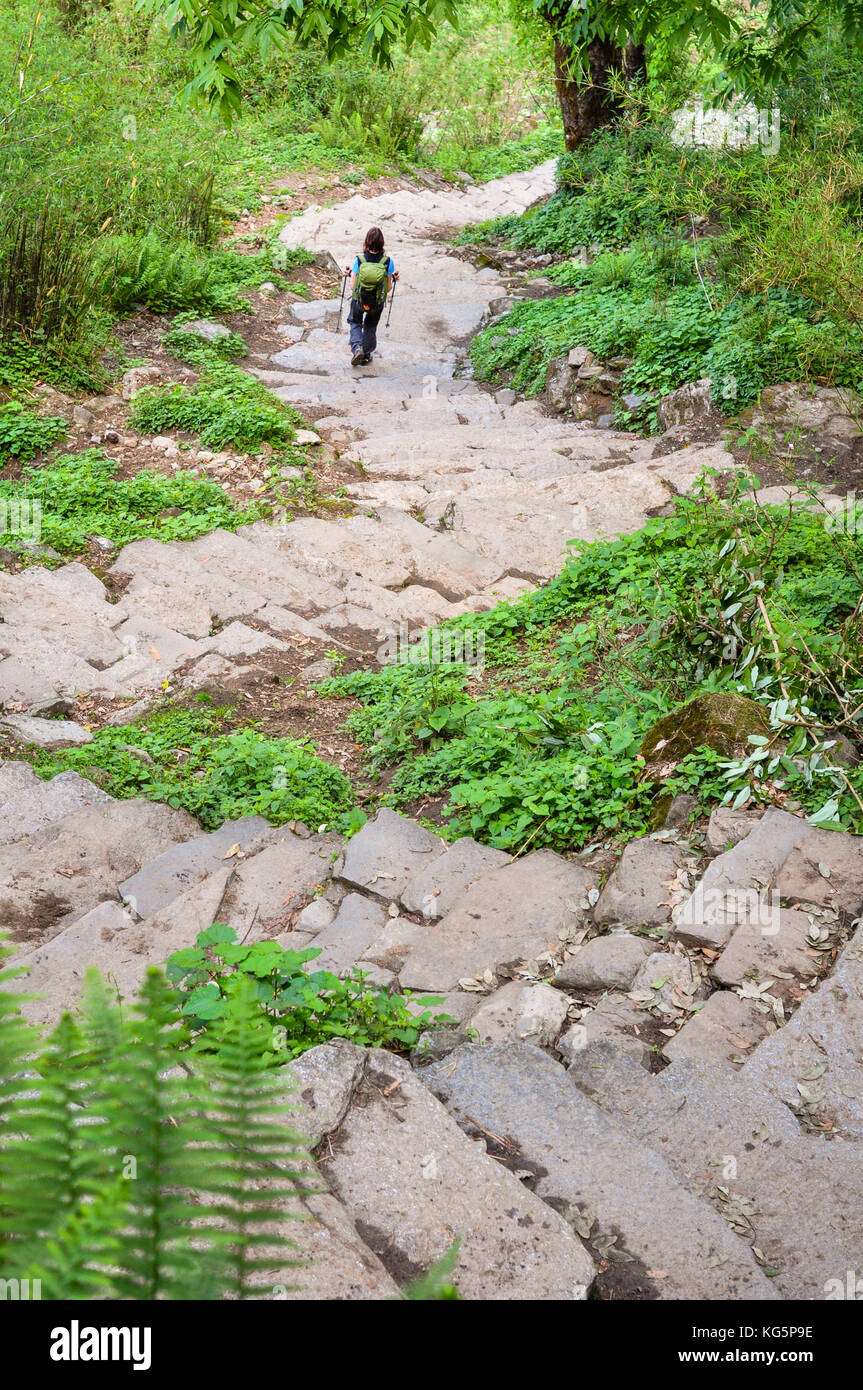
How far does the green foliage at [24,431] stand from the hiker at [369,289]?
3.90 meters

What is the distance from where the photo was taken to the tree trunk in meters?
13.1

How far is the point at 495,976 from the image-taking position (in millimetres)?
3584

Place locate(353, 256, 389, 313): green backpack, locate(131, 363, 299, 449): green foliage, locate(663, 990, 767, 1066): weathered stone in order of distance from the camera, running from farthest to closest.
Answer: locate(353, 256, 389, 313): green backpack
locate(131, 363, 299, 449): green foliage
locate(663, 990, 767, 1066): weathered stone

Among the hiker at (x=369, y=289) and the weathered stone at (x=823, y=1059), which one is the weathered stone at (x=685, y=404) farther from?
the weathered stone at (x=823, y=1059)

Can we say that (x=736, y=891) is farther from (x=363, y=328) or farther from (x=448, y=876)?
(x=363, y=328)

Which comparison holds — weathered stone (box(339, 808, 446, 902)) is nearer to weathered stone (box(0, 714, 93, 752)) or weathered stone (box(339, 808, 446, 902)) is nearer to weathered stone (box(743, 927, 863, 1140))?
weathered stone (box(743, 927, 863, 1140))

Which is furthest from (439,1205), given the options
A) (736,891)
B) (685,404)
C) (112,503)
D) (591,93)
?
(591,93)

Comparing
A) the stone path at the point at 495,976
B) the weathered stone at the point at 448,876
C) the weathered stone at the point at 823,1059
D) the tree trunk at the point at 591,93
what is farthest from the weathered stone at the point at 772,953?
the tree trunk at the point at 591,93

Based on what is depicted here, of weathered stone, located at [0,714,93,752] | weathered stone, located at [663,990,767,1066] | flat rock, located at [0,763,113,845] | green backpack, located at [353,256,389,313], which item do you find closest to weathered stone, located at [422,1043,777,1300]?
weathered stone, located at [663,990,767,1066]

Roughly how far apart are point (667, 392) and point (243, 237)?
7.73 m

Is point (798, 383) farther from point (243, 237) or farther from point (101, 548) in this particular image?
point (243, 237)

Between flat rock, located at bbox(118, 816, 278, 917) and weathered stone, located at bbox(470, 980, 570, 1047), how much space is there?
1.62 metres

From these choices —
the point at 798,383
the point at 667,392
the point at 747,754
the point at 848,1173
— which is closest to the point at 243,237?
the point at 667,392

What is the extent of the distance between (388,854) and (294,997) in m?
1.73
